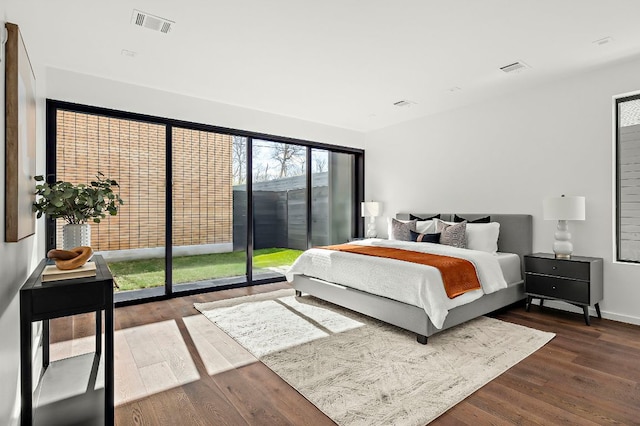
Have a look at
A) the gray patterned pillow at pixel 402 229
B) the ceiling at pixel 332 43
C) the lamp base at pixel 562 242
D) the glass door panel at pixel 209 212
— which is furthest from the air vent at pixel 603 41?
the glass door panel at pixel 209 212

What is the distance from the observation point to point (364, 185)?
6.86m

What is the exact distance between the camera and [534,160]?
4.36 m

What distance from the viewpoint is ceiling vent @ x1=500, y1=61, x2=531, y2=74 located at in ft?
12.0

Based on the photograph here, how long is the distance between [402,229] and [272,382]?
3.31 m

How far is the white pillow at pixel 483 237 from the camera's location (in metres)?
4.38

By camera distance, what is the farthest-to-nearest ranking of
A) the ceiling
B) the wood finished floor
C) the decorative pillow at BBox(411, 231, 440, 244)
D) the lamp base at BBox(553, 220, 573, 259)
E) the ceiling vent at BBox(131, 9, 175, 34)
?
the decorative pillow at BBox(411, 231, 440, 244) → the lamp base at BBox(553, 220, 573, 259) → the ceiling vent at BBox(131, 9, 175, 34) → the ceiling → the wood finished floor

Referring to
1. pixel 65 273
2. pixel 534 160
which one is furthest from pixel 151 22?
pixel 534 160

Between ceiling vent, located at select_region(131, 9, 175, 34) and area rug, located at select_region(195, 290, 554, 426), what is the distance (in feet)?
9.03

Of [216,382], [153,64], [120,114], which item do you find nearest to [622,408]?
[216,382]

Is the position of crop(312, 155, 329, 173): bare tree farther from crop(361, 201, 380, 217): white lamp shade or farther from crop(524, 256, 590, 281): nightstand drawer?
crop(524, 256, 590, 281): nightstand drawer

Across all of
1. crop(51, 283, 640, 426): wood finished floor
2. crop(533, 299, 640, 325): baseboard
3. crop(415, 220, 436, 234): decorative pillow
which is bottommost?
crop(51, 283, 640, 426): wood finished floor

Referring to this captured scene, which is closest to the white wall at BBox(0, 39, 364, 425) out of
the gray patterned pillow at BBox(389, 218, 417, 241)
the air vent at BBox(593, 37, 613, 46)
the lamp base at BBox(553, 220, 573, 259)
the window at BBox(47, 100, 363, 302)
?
the window at BBox(47, 100, 363, 302)

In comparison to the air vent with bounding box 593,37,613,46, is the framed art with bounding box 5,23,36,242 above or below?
below

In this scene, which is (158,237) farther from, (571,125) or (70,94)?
(571,125)
